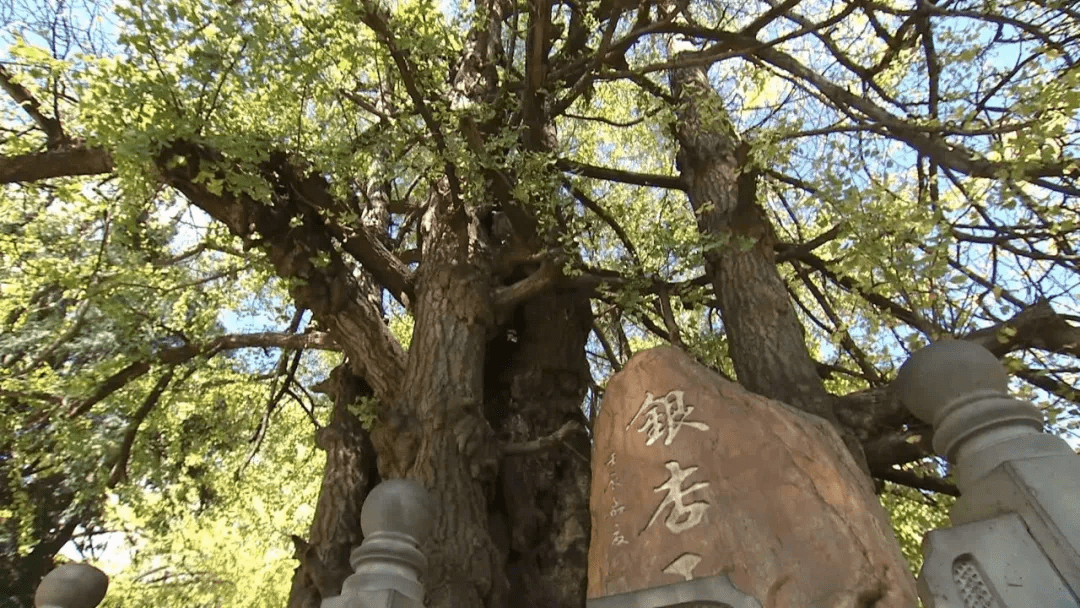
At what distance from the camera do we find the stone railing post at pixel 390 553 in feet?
Answer: 7.45

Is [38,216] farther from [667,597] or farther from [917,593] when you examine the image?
[917,593]

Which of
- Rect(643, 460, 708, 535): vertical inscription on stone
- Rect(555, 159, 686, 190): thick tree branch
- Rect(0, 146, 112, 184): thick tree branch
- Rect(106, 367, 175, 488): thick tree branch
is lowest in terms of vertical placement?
Rect(643, 460, 708, 535): vertical inscription on stone

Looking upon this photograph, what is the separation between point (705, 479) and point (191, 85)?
12.1 feet

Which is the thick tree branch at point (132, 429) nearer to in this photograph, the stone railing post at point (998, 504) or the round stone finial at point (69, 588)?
the round stone finial at point (69, 588)

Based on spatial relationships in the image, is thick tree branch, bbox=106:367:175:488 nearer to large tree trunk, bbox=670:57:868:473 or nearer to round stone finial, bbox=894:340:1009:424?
large tree trunk, bbox=670:57:868:473

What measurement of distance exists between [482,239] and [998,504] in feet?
13.2

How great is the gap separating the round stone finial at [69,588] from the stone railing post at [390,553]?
4.50ft

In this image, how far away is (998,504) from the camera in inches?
77.5

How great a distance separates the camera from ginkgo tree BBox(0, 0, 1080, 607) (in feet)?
11.8

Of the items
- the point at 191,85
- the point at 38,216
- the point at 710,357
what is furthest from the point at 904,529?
the point at 38,216

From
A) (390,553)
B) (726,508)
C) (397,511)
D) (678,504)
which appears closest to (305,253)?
(397,511)

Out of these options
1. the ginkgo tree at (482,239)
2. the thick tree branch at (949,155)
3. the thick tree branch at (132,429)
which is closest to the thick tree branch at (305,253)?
the ginkgo tree at (482,239)

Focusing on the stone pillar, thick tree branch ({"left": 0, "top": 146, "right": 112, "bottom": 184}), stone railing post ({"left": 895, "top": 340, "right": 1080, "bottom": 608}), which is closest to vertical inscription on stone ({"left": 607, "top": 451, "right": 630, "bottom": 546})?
the stone pillar

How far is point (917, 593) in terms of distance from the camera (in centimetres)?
212
